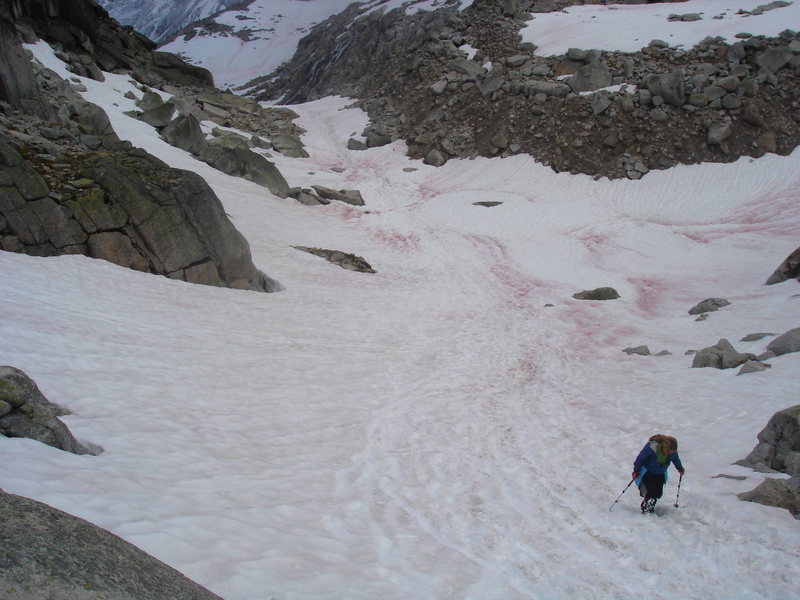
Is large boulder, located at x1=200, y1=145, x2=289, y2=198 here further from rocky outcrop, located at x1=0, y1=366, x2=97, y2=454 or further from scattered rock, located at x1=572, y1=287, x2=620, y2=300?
rocky outcrop, located at x1=0, y1=366, x2=97, y2=454

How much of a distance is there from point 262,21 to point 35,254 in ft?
407

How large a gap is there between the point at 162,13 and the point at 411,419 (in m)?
202

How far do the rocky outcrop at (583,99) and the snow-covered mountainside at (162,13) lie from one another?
130166mm

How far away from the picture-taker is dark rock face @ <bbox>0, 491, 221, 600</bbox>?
8.80 feet

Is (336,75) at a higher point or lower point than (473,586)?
higher

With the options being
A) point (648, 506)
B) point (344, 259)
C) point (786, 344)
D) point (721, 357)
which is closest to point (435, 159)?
point (344, 259)

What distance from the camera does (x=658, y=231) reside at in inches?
1132

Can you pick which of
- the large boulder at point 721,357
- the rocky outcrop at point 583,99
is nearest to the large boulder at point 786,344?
the large boulder at point 721,357

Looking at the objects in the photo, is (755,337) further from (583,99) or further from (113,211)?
(583,99)

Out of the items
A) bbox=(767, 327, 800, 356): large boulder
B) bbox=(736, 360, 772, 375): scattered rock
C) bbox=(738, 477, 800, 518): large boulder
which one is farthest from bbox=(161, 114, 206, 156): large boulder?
bbox=(738, 477, 800, 518): large boulder

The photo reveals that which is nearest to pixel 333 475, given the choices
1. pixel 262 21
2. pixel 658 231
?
pixel 658 231

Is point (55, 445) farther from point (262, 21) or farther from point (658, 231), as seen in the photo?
point (262, 21)

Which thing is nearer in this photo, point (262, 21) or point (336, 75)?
point (336, 75)

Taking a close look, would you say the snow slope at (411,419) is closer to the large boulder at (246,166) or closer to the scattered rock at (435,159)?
the large boulder at (246,166)
